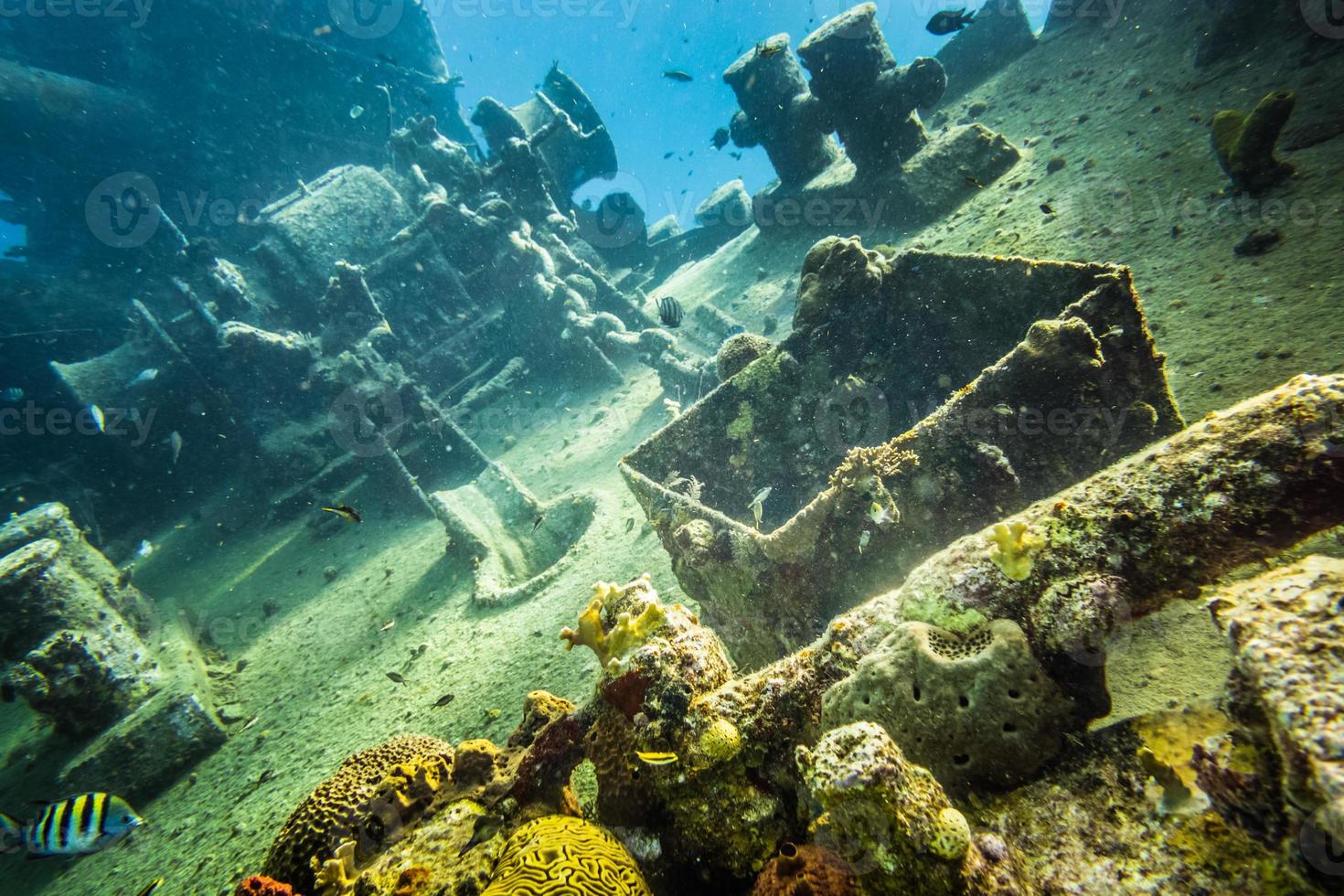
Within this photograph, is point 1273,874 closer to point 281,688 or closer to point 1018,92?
point 281,688

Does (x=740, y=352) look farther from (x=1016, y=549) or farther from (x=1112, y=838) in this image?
(x=1112, y=838)

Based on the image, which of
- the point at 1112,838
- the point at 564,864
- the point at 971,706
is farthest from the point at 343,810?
the point at 1112,838

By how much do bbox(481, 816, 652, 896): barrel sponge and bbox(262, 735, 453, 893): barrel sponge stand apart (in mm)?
→ 1134

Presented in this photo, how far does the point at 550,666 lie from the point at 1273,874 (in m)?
5.61

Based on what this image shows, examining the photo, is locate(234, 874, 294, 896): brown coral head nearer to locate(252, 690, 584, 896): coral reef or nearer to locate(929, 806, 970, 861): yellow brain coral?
locate(252, 690, 584, 896): coral reef

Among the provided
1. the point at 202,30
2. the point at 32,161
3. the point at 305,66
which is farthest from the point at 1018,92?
the point at 32,161

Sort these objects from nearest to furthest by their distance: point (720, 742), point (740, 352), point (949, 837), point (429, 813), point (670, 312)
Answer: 1. point (949, 837)
2. point (720, 742)
3. point (429, 813)
4. point (670, 312)
5. point (740, 352)

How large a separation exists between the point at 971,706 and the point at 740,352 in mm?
6695

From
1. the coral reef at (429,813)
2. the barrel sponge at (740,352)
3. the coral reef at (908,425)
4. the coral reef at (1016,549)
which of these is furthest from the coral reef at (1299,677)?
the barrel sponge at (740,352)

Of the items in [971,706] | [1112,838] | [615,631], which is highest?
[615,631]

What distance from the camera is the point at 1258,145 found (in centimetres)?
646

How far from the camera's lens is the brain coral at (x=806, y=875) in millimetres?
2012

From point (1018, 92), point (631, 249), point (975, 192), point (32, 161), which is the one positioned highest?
point (32, 161)

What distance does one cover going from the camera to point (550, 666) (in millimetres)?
5977
